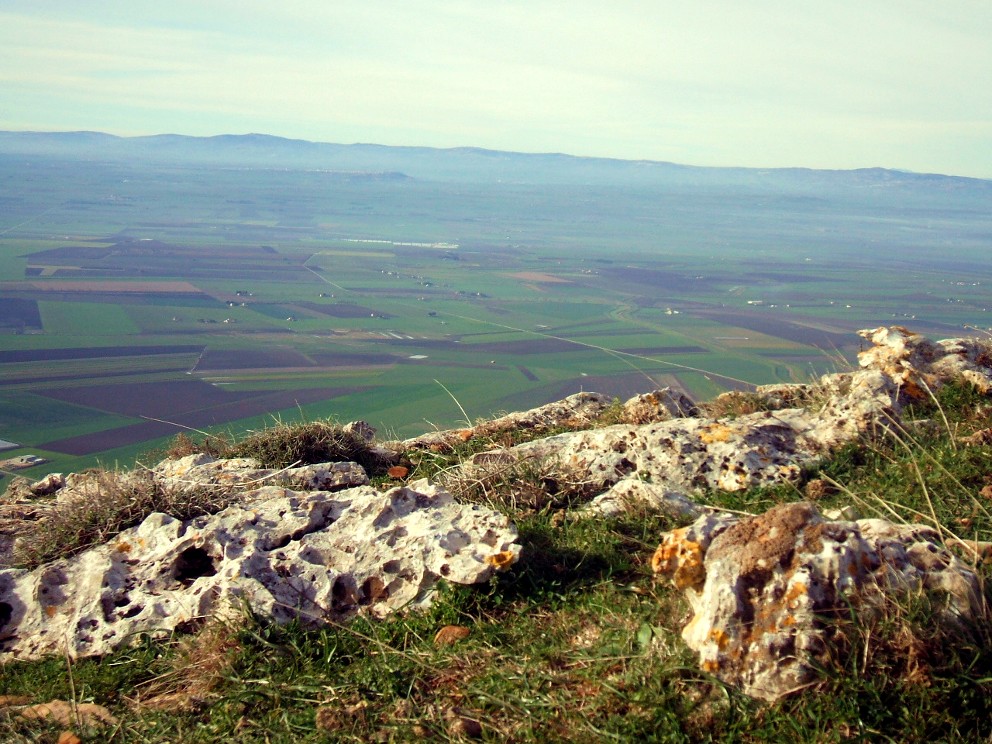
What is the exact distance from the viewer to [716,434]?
668cm

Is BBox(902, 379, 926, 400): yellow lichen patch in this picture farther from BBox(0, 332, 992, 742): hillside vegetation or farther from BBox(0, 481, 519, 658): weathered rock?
BBox(0, 481, 519, 658): weathered rock

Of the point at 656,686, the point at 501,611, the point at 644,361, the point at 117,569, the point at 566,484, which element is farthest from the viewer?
the point at 644,361

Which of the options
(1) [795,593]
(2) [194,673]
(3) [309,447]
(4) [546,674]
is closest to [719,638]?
(1) [795,593]

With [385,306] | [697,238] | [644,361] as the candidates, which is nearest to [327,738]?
[644,361]

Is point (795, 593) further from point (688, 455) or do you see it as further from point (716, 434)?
point (716, 434)

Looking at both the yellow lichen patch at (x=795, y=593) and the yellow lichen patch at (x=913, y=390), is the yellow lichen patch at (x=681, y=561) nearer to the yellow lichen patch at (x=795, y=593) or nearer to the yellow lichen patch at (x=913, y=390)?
the yellow lichen patch at (x=795, y=593)

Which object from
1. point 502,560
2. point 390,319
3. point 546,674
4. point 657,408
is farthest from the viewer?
point 390,319

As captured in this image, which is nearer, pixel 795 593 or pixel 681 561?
pixel 795 593

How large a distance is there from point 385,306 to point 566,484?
73.2m

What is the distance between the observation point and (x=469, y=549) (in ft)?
15.7

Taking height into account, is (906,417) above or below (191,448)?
above

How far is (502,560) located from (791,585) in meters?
1.61

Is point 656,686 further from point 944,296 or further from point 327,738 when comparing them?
point 944,296

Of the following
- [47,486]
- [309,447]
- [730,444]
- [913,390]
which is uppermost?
[913,390]
